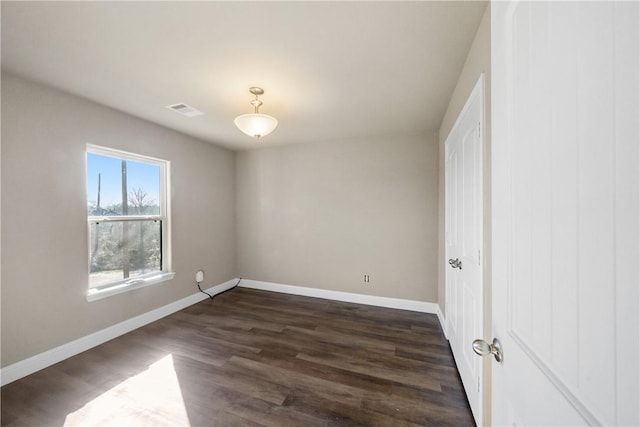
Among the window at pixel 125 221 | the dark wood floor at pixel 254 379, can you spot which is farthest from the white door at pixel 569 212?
the window at pixel 125 221

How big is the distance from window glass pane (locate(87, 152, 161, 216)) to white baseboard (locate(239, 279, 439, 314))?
6.71ft

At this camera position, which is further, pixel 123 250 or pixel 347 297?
pixel 347 297

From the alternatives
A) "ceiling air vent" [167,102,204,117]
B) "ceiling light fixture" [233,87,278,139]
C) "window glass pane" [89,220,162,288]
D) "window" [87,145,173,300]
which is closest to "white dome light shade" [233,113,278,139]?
"ceiling light fixture" [233,87,278,139]

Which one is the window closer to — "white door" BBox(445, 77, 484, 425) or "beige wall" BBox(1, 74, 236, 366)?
"beige wall" BBox(1, 74, 236, 366)

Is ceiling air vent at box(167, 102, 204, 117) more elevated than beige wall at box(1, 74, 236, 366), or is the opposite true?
ceiling air vent at box(167, 102, 204, 117)

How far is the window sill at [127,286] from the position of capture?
2504 mm

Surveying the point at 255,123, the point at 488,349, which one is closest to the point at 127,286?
the point at 255,123

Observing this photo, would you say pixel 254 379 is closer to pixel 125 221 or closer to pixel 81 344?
pixel 81 344

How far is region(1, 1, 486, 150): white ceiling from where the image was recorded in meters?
1.39

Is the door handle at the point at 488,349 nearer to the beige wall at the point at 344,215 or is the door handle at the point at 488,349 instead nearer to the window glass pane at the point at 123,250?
the beige wall at the point at 344,215

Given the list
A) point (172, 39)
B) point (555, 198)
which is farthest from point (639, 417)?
point (172, 39)

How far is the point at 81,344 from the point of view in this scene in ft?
7.82

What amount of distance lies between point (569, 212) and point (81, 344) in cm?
364

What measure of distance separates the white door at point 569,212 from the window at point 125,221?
3438 mm
